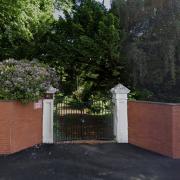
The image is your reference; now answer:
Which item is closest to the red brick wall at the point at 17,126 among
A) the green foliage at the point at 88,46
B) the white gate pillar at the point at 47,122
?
the white gate pillar at the point at 47,122

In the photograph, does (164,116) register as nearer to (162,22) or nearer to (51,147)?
(51,147)

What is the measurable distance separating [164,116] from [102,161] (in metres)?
2.40

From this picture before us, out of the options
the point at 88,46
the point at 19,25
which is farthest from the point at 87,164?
the point at 19,25

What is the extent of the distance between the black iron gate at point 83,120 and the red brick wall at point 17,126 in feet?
2.79

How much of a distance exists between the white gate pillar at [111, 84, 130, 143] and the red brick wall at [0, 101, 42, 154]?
110 inches

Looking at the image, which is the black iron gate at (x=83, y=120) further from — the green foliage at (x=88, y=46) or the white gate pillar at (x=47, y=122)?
the green foliage at (x=88, y=46)

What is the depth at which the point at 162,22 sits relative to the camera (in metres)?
13.5

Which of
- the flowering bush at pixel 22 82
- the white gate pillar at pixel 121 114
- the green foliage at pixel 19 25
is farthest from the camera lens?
the green foliage at pixel 19 25

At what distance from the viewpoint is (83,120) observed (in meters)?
12.2

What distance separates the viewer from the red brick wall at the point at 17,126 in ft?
33.1

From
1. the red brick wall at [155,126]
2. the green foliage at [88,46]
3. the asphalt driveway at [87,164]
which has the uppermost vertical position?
the green foliage at [88,46]

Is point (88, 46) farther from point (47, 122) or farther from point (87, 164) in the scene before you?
point (87, 164)

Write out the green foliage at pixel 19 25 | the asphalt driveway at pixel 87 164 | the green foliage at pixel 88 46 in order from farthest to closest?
the green foliage at pixel 19 25 → the green foliage at pixel 88 46 → the asphalt driveway at pixel 87 164

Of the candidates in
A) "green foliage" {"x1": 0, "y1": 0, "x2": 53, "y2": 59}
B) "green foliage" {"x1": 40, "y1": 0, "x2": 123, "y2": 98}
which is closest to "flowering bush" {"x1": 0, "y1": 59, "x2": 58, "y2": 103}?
"green foliage" {"x1": 40, "y1": 0, "x2": 123, "y2": 98}
